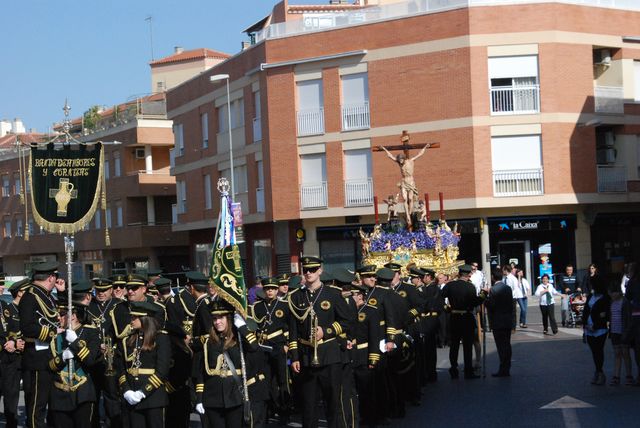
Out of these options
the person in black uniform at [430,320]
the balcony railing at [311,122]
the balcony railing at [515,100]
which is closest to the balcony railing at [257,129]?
the balcony railing at [311,122]

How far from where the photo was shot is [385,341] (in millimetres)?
13133

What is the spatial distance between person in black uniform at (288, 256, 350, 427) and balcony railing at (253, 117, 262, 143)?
3223cm

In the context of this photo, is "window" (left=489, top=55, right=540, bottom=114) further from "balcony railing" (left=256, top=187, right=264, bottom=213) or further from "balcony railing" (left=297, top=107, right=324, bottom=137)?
"balcony railing" (left=256, top=187, right=264, bottom=213)

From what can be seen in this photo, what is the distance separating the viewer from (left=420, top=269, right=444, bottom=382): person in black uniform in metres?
17.1

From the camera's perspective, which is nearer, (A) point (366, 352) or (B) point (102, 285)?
(A) point (366, 352)

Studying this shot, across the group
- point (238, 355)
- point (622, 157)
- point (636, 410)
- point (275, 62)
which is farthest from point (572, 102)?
point (238, 355)

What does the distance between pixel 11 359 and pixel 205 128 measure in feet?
115

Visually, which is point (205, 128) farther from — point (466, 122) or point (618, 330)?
point (618, 330)

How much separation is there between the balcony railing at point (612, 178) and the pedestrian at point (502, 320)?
22.7 metres

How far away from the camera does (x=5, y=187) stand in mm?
71000

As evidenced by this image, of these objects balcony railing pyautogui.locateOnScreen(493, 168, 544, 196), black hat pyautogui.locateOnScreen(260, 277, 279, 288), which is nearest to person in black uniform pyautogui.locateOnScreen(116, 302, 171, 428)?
black hat pyautogui.locateOnScreen(260, 277, 279, 288)

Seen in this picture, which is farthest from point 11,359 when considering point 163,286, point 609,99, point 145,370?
point 609,99

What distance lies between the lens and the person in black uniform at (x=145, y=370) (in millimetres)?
10062

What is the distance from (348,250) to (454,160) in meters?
6.25
